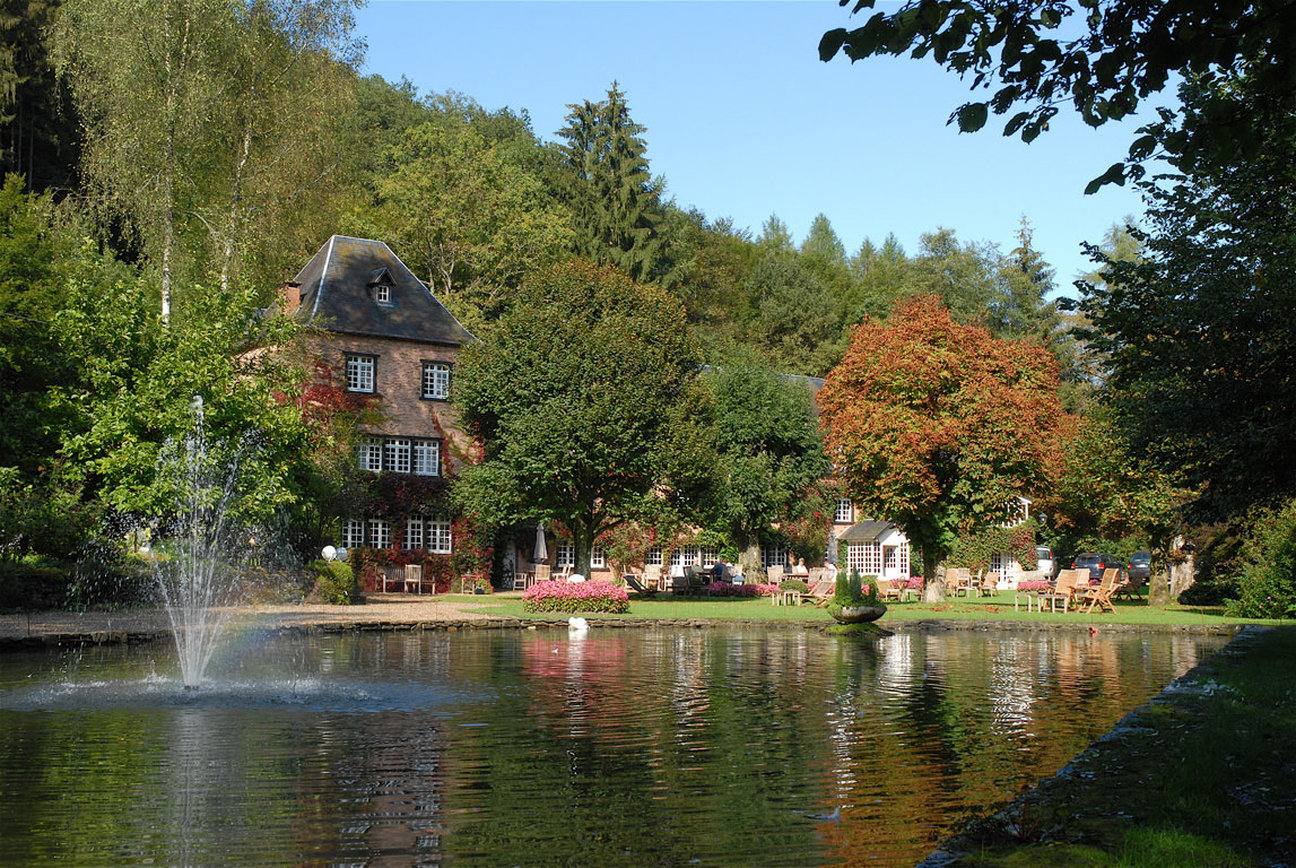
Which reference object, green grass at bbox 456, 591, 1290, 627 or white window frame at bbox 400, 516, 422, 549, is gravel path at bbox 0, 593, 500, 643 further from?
white window frame at bbox 400, 516, 422, 549

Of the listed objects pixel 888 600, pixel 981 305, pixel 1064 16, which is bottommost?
pixel 888 600

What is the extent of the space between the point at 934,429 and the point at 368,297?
2233 centimetres

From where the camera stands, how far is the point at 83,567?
28.8 metres

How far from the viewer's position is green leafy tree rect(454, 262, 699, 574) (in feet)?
125

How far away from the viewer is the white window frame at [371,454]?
4366 centimetres

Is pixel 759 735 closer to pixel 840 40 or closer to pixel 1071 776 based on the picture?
pixel 1071 776

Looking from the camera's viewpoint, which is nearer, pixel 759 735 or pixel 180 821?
pixel 180 821

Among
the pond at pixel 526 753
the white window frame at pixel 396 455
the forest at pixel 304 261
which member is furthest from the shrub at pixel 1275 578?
the white window frame at pixel 396 455

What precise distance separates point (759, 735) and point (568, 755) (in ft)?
7.36

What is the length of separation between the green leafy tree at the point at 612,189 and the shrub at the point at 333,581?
107 feet

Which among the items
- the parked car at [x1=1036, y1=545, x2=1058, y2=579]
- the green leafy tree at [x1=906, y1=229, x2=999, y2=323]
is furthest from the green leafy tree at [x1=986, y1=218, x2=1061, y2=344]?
the parked car at [x1=1036, y1=545, x2=1058, y2=579]

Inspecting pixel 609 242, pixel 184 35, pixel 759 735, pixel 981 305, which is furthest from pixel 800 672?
pixel 981 305

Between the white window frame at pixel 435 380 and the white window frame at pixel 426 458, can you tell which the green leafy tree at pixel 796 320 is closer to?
the white window frame at pixel 435 380

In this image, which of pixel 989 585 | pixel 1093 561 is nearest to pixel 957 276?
pixel 1093 561
